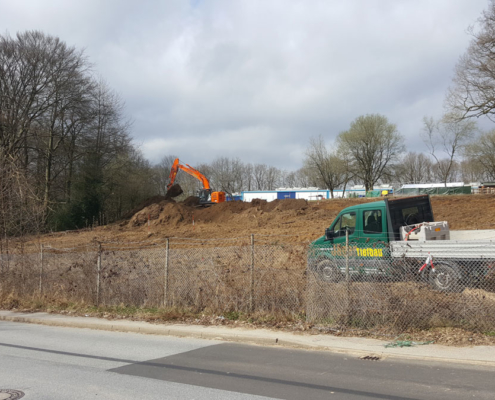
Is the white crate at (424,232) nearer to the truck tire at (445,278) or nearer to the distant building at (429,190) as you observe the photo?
the truck tire at (445,278)

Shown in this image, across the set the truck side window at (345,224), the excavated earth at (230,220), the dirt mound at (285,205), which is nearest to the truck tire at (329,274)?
the truck side window at (345,224)

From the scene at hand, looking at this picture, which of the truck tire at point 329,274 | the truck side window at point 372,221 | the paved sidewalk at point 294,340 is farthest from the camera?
the truck side window at point 372,221

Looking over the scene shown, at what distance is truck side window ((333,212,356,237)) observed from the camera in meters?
14.1

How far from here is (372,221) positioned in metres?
13.6

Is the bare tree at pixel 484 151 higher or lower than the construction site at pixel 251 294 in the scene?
higher

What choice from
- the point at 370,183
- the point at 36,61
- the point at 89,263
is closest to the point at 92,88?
the point at 36,61

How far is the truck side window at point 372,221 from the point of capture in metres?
13.4

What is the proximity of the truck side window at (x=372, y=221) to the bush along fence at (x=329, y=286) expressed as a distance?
1.10 m

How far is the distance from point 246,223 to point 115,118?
72.5 ft

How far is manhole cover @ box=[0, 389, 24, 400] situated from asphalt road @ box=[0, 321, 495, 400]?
97mm

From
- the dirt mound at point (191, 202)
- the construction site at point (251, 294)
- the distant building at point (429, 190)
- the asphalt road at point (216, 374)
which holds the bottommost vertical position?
the asphalt road at point (216, 374)

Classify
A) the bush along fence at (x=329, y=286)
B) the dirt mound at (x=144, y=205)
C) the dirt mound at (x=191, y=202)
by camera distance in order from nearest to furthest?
the bush along fence at (x=329, y=286) < the dirt mound at (x=144, y=205) < the dirt mound at (x=191, y=202)

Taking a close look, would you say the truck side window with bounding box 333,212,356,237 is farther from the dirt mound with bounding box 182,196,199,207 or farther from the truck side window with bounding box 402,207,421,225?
the dirt mound with bounding box 182,196,199,207

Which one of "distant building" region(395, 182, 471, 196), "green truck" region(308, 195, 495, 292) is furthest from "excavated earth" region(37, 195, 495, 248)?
"distant building" region(395, 182, 471, 196)
